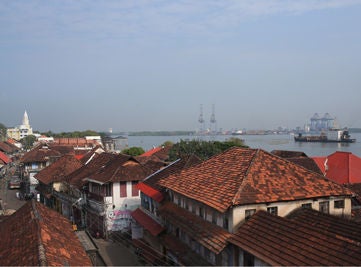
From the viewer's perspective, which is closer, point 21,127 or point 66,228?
point 66,228

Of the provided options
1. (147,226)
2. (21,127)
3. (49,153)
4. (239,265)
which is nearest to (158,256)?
(147,226)

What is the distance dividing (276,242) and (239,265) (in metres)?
2.10

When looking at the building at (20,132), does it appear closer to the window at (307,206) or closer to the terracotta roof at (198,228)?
the terracotta roof at (198,228)

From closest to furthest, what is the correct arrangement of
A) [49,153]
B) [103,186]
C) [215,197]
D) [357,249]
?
1. [357,249]
2. [215,197]
3. [103,186]
4. [49,153]

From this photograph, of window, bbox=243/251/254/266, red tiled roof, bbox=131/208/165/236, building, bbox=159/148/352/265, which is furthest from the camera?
red tiled roof, bbox=131/208/165/236

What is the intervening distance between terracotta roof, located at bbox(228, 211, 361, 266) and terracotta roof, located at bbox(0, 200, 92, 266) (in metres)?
5.45

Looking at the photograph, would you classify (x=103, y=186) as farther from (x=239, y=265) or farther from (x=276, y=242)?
(x=276, y=242)

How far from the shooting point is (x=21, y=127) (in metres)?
156

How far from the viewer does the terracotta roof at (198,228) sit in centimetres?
1293

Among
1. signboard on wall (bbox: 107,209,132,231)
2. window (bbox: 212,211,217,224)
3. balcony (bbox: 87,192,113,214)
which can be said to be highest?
window (bbox: 212,211,217,224)

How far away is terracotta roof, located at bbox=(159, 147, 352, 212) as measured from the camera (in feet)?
44.2

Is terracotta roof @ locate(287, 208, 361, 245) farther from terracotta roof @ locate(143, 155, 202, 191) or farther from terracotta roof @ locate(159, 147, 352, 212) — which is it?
terracotta roof @ locate(143, 155, 202, 191)

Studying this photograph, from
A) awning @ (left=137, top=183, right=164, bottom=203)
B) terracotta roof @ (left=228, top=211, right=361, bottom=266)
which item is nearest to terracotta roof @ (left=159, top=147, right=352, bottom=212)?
terracotta roof @ (left=228, top=211, right=361, bottom=266)

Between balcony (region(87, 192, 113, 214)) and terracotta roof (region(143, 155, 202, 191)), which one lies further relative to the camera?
balcony (region(87, 192, 113, 214))
